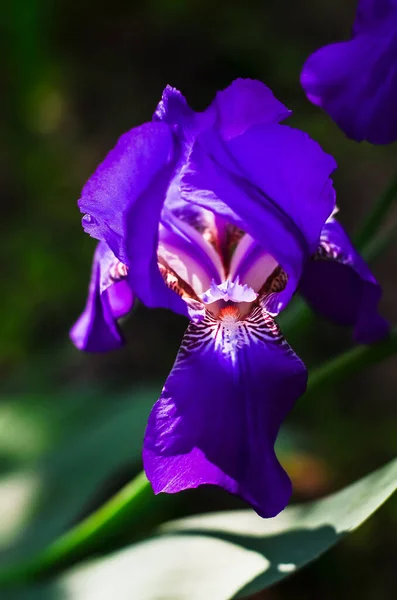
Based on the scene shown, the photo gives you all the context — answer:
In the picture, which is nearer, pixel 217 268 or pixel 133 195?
pixel 133 195

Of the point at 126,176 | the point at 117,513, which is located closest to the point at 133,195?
the point at 126,176

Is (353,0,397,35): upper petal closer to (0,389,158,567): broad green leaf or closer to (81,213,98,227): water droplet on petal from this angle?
(81,213,98,227): water droplet on petal

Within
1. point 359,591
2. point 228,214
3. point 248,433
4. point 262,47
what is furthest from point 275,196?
point 262,47

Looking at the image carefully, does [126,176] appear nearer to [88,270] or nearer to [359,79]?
[359,79]

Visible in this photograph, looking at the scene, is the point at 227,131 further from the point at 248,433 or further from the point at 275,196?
the point at 248,433

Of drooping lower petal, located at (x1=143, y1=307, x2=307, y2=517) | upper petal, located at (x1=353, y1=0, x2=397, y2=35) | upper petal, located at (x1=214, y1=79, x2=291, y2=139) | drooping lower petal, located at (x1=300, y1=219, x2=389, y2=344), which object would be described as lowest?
drooping lower petal, located at (x1=143, y1=307, x2=307, y2=517)

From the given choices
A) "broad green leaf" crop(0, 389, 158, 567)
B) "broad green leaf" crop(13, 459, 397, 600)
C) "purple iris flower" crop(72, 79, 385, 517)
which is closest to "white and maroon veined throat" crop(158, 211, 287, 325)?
"purple iris flower" crop(72, 79, 385, 517)
